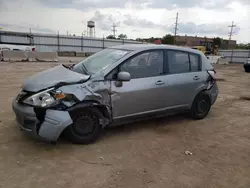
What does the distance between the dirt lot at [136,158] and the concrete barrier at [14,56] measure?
15223mm

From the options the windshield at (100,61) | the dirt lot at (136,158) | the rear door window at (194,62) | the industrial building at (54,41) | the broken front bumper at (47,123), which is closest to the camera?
the dirt lot at (136,158)

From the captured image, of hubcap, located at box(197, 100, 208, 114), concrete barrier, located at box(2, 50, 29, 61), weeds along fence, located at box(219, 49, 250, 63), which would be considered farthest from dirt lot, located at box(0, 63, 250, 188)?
weeds along fence, located at box(219, 49, 250, 63)

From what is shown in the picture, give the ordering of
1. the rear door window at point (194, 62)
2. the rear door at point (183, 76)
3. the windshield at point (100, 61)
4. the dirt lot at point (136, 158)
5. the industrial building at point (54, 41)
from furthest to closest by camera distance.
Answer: the industrial building at point (54, 41)
the rear door window at point (194, 62)
the rear door at point (183, 76)
the windshield at point (100, 61)
the dirt lot at point (136, 158)

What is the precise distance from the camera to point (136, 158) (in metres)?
3.40


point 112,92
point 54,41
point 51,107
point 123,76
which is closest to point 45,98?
point 51,107

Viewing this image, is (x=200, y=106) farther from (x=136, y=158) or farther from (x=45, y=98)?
(x=45, y=98)

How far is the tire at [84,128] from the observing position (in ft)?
11.9

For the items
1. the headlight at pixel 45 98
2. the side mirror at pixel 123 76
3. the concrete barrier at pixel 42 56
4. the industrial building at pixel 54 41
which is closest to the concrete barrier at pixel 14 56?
the concrete barrier at pixel 42 56

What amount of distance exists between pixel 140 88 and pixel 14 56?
17367 mm

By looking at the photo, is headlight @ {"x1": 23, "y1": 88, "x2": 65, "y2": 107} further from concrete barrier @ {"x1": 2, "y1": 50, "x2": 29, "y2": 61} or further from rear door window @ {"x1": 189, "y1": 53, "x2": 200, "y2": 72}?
concrete barrier @ {"x1": 2, "y1": 50, "x2": 29, "y2": 61}

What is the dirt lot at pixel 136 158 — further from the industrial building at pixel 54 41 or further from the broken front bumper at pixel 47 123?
the industrial building at pixel 54 41

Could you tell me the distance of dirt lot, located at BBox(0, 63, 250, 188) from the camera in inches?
112

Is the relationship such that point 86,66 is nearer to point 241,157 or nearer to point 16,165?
point 16,165

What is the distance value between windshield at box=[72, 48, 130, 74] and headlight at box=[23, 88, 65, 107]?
0.79 m
